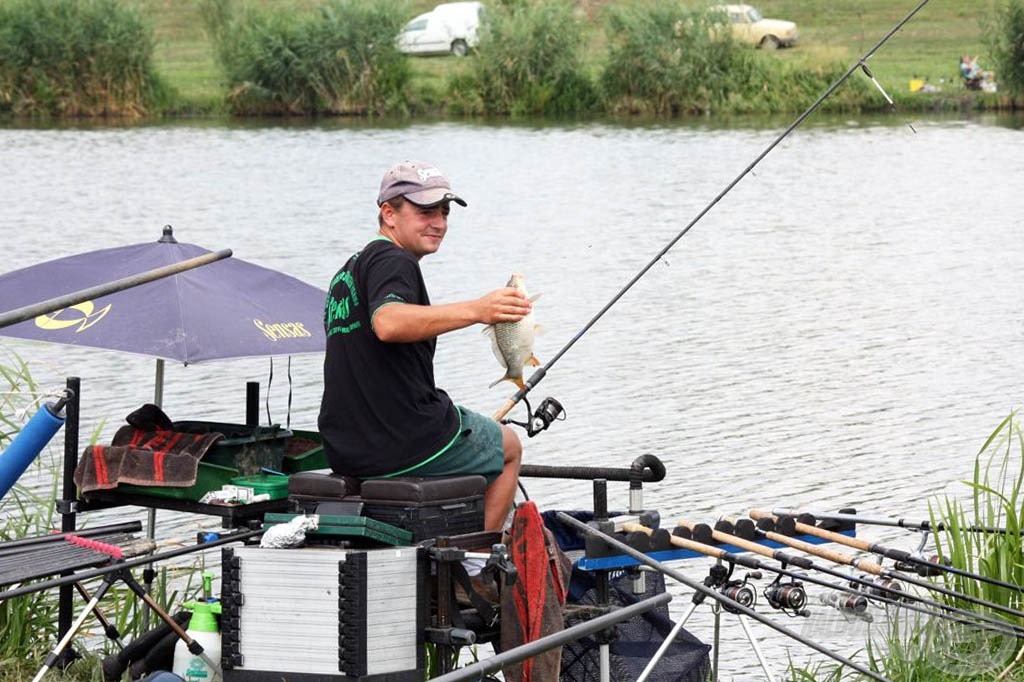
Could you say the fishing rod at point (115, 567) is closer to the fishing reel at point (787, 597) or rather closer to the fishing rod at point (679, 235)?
the fishing rod at point (679, 235)

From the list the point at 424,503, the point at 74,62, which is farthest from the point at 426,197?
the point at 74,62

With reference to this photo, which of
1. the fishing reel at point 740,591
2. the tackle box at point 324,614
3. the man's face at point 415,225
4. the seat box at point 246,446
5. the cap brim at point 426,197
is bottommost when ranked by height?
the fishing reel at point 740,591

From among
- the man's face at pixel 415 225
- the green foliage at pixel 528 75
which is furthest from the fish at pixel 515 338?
the green foliage at pixel 528 75

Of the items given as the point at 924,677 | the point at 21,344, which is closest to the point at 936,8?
the point at 21,344

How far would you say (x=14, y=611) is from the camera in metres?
5.21

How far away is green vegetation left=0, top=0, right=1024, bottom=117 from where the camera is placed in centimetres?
3334

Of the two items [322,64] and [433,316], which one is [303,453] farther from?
[322,64]

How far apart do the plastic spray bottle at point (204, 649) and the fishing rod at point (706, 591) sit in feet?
3.29

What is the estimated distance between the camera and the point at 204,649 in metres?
4.78

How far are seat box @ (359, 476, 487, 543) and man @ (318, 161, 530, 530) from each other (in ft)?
0.26

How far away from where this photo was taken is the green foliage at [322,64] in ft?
112

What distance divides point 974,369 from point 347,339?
850 cm

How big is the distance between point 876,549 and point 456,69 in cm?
3172

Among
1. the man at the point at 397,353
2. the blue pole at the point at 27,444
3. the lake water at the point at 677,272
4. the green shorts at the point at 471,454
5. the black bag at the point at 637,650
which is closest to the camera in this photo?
the man at the point at 397,353
